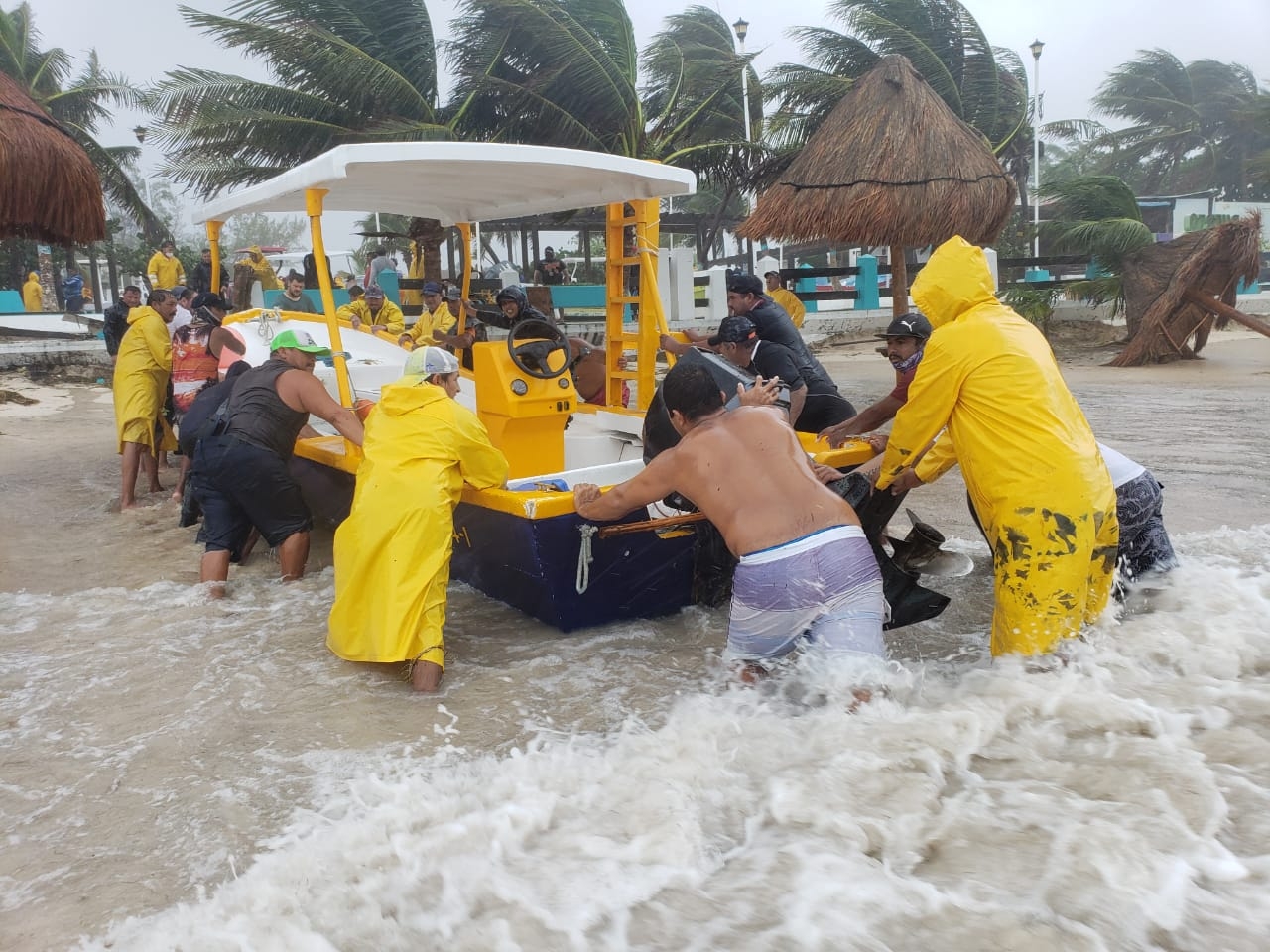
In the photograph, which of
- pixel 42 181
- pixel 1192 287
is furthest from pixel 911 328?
pixel 1192 287

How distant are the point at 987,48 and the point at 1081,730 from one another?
18281 mm

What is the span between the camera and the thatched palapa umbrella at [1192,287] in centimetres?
1210

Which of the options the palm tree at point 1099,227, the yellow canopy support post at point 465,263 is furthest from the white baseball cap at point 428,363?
the palm tree at point 1099,227

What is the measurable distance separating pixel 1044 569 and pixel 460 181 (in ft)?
12.7

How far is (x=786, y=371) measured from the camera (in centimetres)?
553

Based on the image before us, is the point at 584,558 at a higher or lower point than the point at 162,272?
lower

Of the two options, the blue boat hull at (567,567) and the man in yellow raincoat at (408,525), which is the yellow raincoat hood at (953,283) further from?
the man in yellow raincoat at (408,525)

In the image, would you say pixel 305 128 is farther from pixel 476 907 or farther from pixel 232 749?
pixel 476 907

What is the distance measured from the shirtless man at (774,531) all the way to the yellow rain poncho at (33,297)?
2286cm

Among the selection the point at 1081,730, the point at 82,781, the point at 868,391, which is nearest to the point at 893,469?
the point at 1081,730

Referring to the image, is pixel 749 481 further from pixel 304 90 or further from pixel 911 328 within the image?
pixel 304 90

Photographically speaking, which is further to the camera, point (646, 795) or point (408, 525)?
point (408, 525)

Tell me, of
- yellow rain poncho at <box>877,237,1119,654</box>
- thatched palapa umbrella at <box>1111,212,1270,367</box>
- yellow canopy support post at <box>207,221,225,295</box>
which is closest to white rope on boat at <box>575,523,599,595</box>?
yellow rain poncho at <box>877,237,1119,654</box>

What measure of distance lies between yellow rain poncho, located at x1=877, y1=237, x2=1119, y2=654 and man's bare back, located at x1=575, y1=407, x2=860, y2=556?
55 cm
